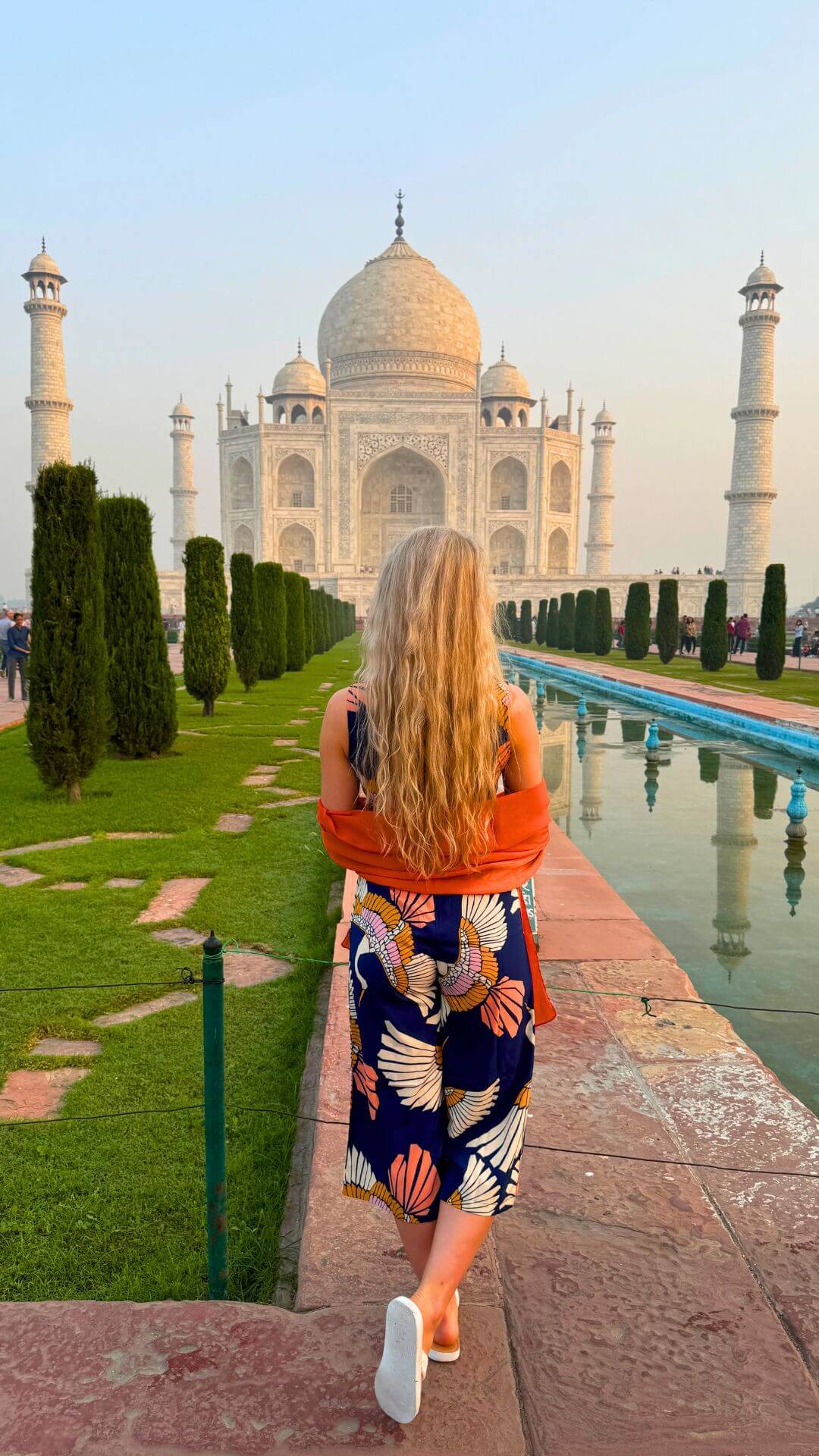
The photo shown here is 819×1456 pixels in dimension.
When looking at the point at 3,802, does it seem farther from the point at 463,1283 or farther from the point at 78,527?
the point at 463,1283

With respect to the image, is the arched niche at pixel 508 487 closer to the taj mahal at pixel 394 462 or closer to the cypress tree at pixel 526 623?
the taj mahal at pixel 394 462

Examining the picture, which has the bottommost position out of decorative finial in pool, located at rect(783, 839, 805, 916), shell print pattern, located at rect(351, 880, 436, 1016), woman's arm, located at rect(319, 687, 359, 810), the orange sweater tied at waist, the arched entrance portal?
decorative finial in pool, located at rect(783, 839, 805, 916)

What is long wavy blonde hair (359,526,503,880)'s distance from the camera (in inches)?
47.7

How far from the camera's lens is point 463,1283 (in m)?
1.45

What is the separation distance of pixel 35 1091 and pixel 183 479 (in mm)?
43091

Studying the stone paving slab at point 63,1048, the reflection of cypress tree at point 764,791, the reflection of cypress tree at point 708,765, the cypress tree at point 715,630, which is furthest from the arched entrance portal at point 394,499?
the stone paving slab at point 63,1048

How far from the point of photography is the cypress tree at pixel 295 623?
594 inches

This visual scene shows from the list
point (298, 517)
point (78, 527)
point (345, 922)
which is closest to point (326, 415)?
point (298, 517)

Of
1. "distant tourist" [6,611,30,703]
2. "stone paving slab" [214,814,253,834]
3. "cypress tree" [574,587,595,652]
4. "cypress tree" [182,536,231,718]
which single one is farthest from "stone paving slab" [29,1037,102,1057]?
"cypress tree" [574,587,595,652]

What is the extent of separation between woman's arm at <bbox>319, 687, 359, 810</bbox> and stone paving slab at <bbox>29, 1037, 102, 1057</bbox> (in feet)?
4.49

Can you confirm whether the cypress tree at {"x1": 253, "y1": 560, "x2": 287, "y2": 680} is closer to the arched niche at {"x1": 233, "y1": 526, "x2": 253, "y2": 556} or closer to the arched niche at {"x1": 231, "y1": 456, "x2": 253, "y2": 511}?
the arched niche at {"x1": 233, "y1": 526, "x2": 253, "y2": 556}

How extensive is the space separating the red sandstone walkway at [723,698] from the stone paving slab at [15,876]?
19.3 ft

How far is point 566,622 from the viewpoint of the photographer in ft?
82.0

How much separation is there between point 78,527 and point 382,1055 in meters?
4.57
